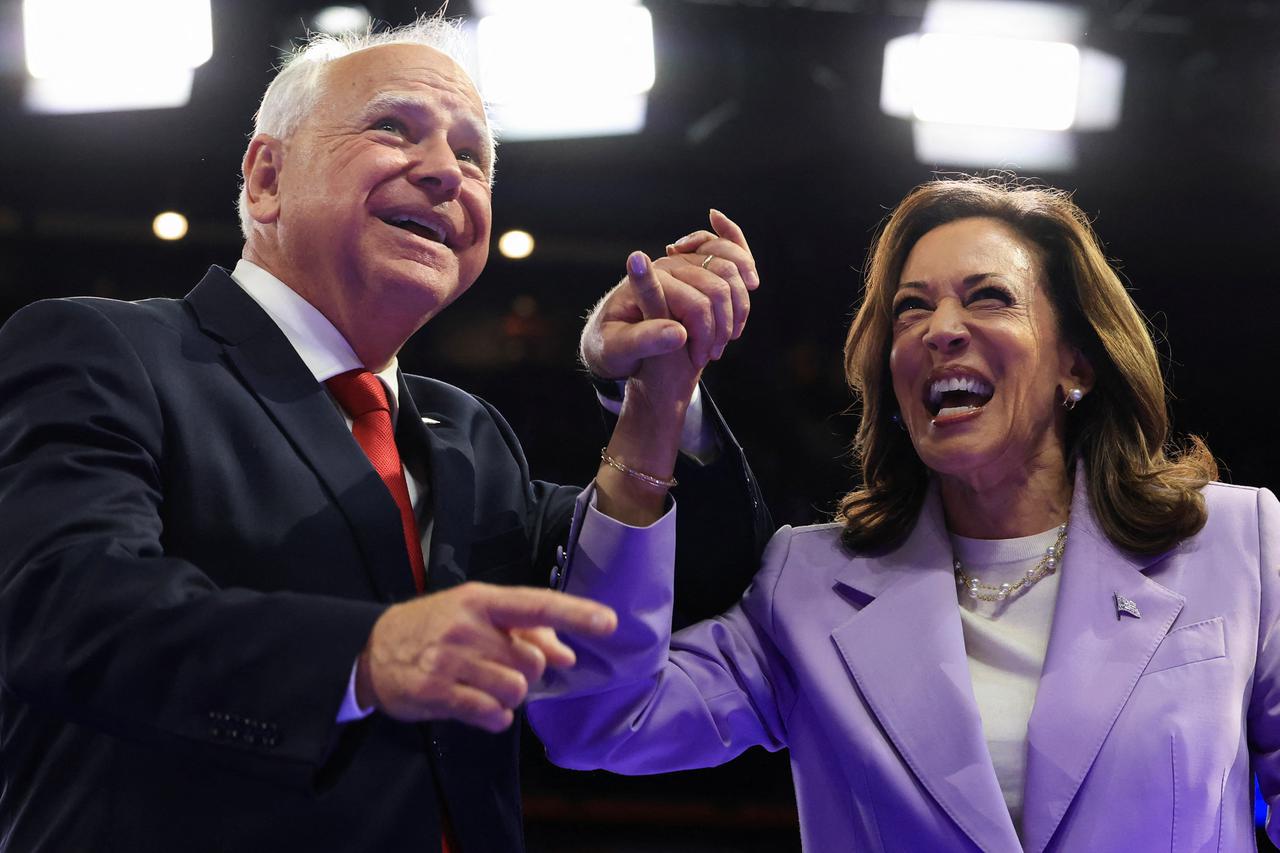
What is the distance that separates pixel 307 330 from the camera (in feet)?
4.88

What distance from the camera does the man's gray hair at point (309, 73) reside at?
1623mm

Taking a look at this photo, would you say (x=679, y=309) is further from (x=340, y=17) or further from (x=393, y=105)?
(x=340, y=17)

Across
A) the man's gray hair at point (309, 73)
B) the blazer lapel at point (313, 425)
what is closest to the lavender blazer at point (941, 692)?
the blazer lapel at point (313, 425)

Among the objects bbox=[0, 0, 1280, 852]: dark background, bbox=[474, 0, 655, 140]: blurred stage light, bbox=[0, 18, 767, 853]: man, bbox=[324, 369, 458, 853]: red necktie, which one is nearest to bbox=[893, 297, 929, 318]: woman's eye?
bbox=[0, 18, 767, 853]: man

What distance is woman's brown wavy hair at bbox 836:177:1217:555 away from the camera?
67.7 inches

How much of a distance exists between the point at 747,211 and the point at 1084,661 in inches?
112

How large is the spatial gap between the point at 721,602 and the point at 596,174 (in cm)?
258

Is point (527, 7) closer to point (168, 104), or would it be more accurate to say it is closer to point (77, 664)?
point (168, 104)

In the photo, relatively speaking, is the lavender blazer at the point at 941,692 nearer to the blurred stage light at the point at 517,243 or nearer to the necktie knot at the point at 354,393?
the necktie knot at the point at 354,393

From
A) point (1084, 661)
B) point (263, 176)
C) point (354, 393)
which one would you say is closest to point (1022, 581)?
point (1084, 661)

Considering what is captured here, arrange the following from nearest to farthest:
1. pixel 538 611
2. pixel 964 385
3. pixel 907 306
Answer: pixel 538 611 < pixel 964 385 < pixel 907 306

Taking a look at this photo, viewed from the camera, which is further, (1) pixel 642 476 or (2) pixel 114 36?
(2) pixel 114 36

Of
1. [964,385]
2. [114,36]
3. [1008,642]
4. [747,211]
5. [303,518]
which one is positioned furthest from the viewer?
[747,211]

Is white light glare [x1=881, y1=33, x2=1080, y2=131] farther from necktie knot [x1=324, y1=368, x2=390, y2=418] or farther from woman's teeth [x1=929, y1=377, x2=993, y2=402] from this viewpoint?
necktie knot [x1=324, y1=368, x2=390, y2=418]
